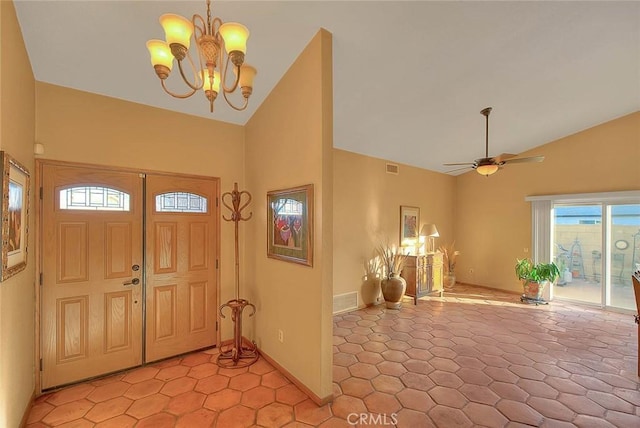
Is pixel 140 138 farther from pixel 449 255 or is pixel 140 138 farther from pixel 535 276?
pixel 535 276

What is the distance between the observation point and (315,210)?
2455 millimetres

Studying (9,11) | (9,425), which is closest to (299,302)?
(9,425)

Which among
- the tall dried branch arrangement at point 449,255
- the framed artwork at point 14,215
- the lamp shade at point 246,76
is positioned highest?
the lamp shade at point 246,76

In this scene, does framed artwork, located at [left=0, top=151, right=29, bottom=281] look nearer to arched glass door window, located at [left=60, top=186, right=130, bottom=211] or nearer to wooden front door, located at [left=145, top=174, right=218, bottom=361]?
arched glass door window, located at [left=60, top=186, right=130, bottom=211]

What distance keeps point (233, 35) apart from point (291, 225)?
1.72 m

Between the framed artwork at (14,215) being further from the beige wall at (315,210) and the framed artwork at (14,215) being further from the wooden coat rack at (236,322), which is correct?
the beige wall at (315,210)

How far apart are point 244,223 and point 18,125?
2199 millimetres

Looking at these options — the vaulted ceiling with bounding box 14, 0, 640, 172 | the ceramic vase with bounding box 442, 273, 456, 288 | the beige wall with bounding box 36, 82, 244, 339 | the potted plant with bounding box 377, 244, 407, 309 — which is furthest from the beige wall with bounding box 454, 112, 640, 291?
the beige wall with bounding box 36, 82, 244, 339

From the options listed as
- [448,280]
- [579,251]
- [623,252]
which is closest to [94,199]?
[448,280]

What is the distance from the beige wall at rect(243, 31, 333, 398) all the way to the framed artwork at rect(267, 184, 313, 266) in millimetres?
81

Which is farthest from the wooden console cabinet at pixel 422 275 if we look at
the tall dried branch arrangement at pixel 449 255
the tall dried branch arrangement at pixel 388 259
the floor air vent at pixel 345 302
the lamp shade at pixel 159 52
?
the lamp shade at pixel 159 52

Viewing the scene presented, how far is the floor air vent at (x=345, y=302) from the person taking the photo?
4.66 metres

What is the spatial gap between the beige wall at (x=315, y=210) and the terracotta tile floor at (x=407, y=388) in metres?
0.35

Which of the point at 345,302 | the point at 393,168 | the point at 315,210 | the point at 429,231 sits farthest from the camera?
the point at 429,231
